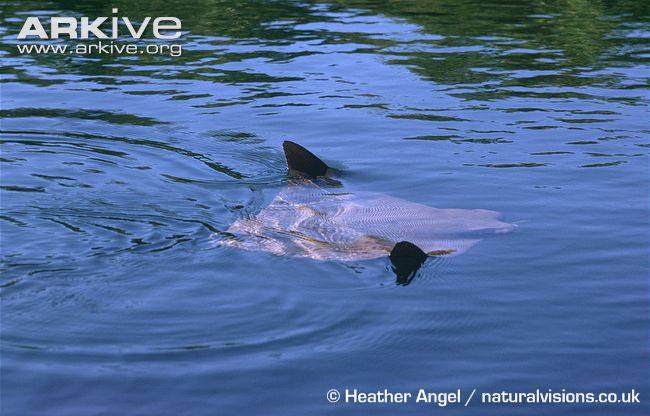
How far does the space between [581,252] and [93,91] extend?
7344 millimetres

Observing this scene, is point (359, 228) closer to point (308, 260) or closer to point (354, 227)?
point (354, 227)

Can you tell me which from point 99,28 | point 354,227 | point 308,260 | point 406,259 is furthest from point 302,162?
point 99,28

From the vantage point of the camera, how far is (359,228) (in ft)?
24.7

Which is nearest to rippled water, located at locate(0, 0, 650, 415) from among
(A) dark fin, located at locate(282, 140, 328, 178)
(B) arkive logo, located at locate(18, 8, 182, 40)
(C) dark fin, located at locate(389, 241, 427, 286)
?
(C) dark fin, located at locate(389, 241, 427, 286)

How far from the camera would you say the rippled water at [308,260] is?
5.43 metres

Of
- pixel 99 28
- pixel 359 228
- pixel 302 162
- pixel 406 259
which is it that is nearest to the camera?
pixel 406 259

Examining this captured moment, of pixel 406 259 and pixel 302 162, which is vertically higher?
pixel 302 162

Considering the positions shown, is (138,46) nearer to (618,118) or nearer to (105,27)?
(105,27)

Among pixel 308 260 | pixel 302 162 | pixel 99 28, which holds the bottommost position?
pixel 308 260

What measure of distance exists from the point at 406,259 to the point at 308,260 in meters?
0.69

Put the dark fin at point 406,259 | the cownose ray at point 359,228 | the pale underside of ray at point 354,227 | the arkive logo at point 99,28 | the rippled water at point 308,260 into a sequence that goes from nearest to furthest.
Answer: the rippled water at point 308,260 → the dark fin at point 406,259 → the cownose ray at point 359,228 → the pale underside of ray at point 354,227 → the arkive logo at point 99,28

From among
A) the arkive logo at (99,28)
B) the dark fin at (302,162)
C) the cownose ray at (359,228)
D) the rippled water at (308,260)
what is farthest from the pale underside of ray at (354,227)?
the arkive logo at (99,28)

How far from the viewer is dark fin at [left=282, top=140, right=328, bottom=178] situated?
8883 mm

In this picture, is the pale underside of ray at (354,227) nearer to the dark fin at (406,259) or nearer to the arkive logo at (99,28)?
Result: the dark fin at (406,259)
